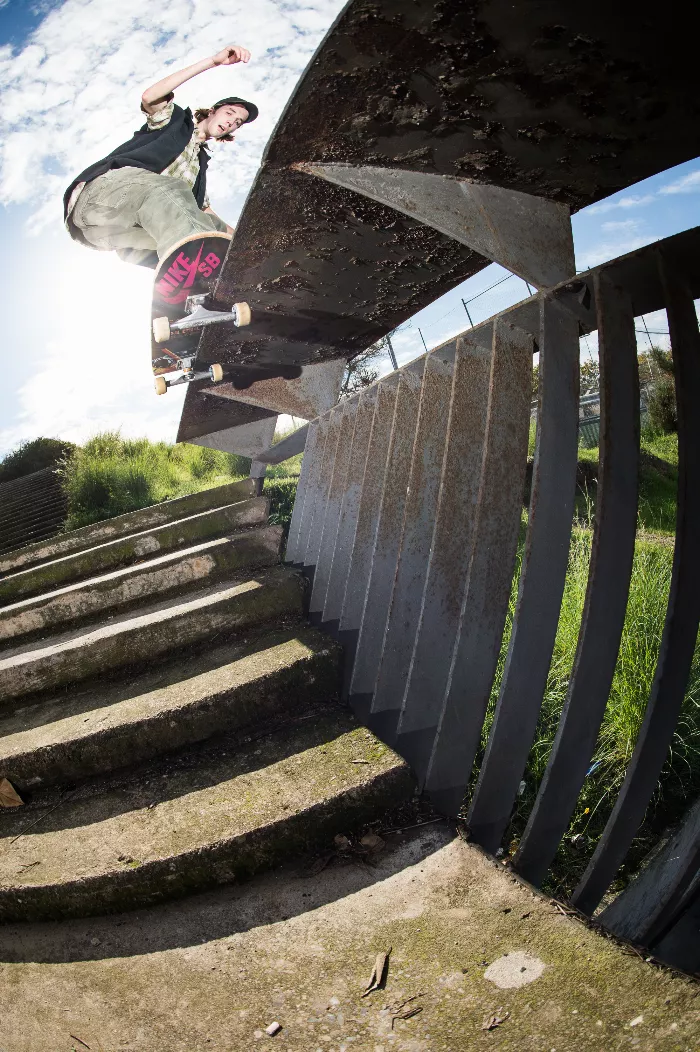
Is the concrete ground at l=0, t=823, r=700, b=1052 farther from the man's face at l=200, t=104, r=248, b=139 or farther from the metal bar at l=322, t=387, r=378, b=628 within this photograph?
the man's face at l=200, t=104, r=248, b=139

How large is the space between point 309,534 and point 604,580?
7.03 ft

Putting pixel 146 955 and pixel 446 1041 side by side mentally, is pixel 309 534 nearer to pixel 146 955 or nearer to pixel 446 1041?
pixel 146 955

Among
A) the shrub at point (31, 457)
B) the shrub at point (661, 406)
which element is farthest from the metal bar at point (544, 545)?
the shrub at point (31, 457)

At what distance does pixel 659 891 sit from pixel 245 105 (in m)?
5.75

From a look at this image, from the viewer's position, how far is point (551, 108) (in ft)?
4.30

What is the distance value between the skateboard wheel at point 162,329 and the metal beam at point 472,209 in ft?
6.66

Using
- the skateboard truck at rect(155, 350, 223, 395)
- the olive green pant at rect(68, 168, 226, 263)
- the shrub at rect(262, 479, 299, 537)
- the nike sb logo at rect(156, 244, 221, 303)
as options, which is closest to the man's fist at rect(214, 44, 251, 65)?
the olive green pant at rect(68, 168, 226, 263)

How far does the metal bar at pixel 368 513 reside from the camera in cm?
253

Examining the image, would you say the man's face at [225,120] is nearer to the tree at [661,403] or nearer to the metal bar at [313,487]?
the metal bar at [313,487]

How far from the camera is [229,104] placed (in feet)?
15.8

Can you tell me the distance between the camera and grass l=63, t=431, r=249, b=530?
337 inches

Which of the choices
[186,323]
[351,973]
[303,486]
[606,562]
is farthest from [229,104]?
[351,973]

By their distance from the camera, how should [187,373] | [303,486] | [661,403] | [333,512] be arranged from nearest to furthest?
[333,512], [187,373], [303,486], [661,403]

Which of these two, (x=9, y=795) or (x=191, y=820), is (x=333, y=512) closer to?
(x=191, y=820)
